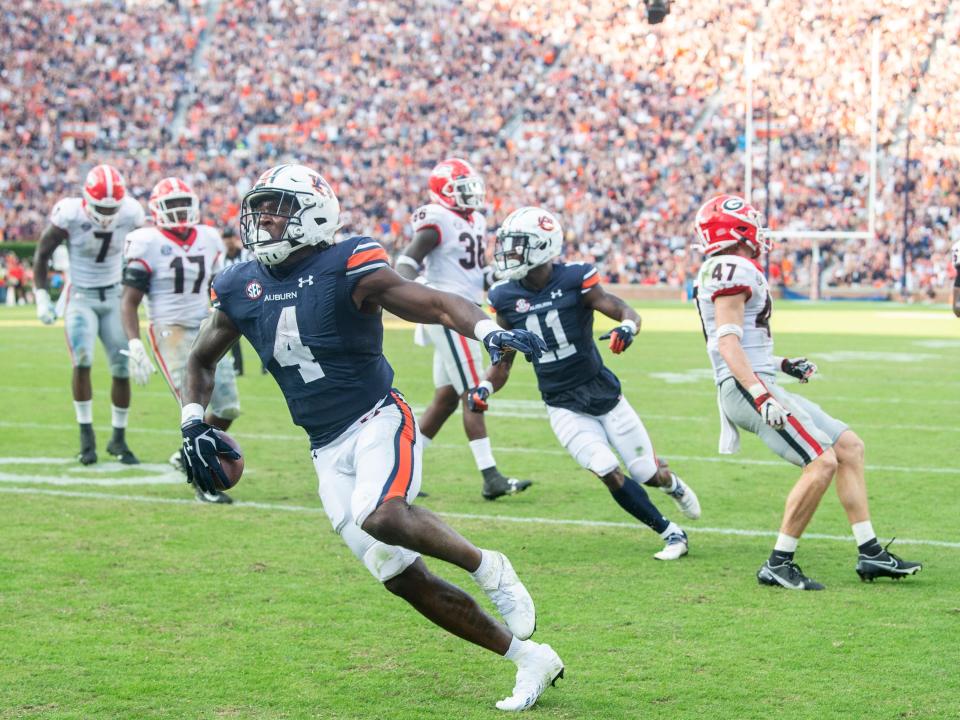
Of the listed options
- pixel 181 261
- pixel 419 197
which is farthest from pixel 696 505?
pixel 419 197

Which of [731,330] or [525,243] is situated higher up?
[525,243]

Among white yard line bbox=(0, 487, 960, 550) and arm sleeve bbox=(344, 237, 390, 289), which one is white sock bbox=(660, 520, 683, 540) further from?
arm sleeve bbox=(344, 237, 390, 289)

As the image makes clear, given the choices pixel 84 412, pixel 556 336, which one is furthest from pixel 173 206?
pixel 556 336

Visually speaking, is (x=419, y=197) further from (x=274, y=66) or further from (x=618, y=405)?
(x=618, y=405)

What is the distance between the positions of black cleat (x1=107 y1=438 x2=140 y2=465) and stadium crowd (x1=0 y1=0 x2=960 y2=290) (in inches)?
986

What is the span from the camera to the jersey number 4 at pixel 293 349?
4266 mm

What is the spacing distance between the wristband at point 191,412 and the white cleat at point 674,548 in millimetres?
2608

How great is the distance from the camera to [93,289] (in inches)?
360

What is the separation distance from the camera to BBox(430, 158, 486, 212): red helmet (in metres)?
8.35

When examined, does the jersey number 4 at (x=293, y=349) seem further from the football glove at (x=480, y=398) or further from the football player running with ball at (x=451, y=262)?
the football player running with ball at (x=451, y=262)

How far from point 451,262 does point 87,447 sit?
2.94 m

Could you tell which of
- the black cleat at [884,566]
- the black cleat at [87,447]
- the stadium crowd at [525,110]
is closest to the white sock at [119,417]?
the black cleat at [87,447]

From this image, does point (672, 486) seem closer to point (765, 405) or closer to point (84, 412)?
point (765, 405)

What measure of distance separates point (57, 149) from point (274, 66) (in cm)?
693
